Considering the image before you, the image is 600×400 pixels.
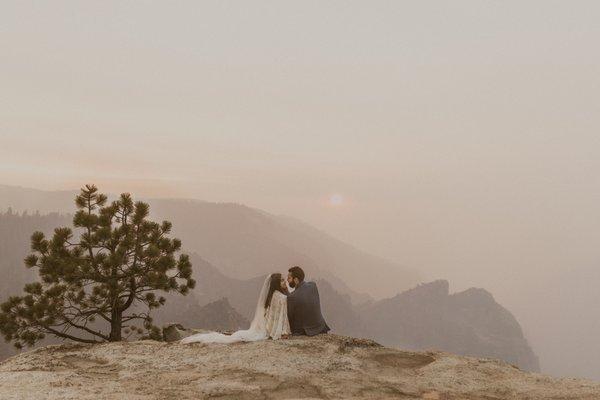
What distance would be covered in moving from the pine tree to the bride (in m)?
5.00

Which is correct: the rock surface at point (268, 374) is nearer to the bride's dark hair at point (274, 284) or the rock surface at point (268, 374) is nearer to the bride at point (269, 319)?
the bride at point (269, 319)

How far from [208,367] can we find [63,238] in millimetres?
9439

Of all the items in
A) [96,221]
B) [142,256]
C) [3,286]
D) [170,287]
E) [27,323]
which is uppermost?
[96,221]

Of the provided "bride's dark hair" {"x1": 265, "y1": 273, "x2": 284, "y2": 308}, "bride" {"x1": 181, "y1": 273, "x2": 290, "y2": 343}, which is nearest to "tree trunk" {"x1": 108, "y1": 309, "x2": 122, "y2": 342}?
"bride" {"x1": 181, "y1": 273, "x2": 290, "y2": 343}

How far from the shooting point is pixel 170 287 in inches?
812

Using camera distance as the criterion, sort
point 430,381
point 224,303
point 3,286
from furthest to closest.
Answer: point 3,286 < point 224,303 < point 430,381

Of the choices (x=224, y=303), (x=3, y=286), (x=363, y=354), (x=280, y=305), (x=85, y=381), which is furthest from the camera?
(x=3, y=286)

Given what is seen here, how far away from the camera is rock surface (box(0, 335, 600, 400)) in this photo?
1073 centimetres

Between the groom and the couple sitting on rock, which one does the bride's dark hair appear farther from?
the groom

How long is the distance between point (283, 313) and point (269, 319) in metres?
0.51

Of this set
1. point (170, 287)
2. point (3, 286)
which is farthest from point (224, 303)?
point (170, 287)

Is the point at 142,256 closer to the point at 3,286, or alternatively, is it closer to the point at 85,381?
the point at 85,381

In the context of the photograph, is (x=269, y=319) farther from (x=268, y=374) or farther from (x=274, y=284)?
(x=268, y=374)

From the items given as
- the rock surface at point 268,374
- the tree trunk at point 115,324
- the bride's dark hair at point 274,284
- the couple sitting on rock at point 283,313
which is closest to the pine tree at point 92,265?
the tree trunk at point 115,324
